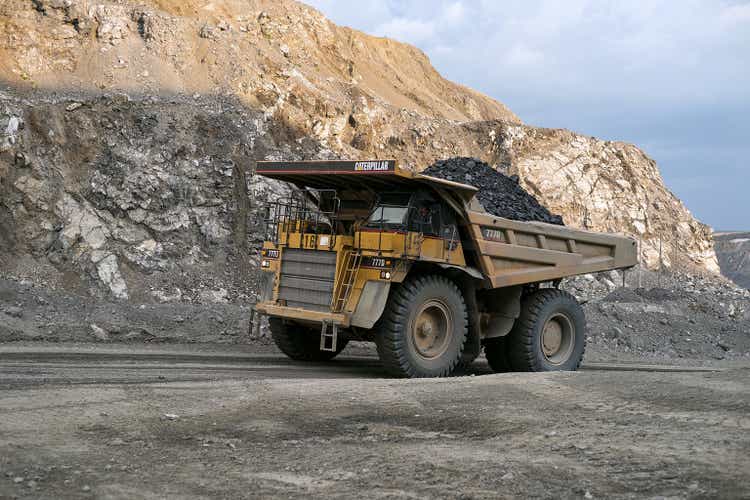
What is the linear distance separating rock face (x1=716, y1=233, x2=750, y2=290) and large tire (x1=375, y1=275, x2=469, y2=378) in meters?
54.4

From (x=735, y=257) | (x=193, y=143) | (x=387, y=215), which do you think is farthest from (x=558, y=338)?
(x=735, y=257)

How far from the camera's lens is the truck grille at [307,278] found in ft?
32.7

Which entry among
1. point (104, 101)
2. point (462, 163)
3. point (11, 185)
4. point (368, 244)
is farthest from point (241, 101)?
point (368, 244)

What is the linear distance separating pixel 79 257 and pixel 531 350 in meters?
10.4

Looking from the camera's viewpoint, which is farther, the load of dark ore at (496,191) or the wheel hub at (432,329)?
the load of dark ore at (496,191)

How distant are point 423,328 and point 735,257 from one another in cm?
6224

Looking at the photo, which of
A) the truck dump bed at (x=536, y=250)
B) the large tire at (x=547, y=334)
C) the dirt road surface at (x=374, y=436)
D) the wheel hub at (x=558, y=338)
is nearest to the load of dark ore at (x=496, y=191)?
the truck dump bed at (x=536, y=250)

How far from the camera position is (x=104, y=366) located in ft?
32.1

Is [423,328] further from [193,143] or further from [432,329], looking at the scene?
[193,143]

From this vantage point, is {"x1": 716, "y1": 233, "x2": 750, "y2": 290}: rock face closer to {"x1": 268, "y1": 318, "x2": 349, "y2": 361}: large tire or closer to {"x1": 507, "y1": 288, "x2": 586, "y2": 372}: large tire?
{"x1": 507, "y1": 288, "x2": 586, "y2": 372}: large tire

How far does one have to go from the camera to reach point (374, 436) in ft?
19.8

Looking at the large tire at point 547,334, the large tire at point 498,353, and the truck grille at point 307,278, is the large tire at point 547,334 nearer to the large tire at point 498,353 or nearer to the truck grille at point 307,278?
the large tire at point 498,353

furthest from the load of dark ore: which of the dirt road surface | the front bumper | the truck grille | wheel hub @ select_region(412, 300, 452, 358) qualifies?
the dirt road surface

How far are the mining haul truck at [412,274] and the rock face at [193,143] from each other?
7.05 m
